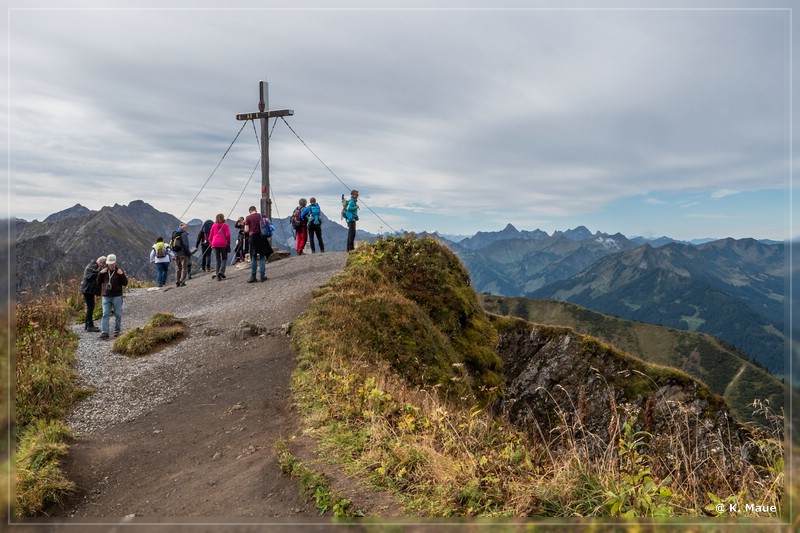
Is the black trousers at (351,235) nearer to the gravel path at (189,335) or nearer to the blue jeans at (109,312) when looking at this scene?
the gravel path at (189,335)

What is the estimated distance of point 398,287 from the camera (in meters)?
16.6

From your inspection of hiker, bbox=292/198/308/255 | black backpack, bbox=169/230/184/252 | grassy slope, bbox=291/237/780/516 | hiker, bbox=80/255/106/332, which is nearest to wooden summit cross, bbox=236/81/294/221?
hiker, bbox=292/198/308/255

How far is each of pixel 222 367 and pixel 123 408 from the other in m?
2.34

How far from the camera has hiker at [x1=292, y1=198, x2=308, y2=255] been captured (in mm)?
23047

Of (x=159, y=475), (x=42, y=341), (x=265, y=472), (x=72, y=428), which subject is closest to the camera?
(x=265, y=472)

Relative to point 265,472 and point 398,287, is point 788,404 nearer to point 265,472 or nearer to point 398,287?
point 265,472

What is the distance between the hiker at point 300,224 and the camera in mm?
23047

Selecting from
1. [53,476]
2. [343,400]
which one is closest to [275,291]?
[343,400]

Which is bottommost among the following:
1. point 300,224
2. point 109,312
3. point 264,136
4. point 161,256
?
point 109,312

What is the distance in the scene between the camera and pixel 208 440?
7406 mm

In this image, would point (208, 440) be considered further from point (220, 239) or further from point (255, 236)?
point (220, 239)

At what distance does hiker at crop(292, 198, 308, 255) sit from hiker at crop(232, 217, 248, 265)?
2.90 m

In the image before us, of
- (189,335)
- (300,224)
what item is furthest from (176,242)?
(189,335)

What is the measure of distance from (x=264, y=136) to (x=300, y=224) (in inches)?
200
